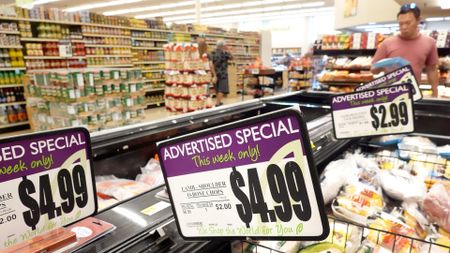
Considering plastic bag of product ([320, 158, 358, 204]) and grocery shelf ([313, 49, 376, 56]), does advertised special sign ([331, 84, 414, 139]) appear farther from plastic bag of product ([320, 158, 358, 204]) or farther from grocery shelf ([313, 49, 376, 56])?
grocery shelf ([313, 49, 376, 56])

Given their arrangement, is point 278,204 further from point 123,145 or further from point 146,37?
point 146,37

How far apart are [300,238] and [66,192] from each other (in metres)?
0.55

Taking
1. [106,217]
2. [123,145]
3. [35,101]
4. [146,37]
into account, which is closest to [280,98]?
[123,145]

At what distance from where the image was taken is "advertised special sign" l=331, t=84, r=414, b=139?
145cm

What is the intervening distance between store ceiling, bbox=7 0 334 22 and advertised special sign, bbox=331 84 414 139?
15.4 metres

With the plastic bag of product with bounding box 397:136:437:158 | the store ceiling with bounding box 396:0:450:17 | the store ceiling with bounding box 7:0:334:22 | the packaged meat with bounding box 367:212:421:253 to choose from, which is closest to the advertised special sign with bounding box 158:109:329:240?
the packaged meat with bounding box 367:212:421:253

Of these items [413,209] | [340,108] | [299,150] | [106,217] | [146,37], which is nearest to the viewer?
[299,150]

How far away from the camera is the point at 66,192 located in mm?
724

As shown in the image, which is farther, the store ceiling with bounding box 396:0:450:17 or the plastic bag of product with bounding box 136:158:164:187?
the store ceiling with bounding box 396:0:450:17

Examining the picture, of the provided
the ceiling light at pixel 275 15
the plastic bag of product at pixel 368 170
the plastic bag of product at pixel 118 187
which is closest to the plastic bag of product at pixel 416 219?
the plastic bag of product at pixel 368 170

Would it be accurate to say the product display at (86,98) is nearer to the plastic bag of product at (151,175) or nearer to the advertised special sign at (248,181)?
the plastic bag of product at (151,175)

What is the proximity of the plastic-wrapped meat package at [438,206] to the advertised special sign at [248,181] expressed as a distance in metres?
0.74

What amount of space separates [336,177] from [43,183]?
104cm

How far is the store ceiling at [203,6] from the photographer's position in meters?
15.8
